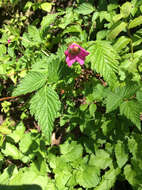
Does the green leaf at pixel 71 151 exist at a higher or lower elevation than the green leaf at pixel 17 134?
lower

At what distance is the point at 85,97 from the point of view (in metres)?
1.68

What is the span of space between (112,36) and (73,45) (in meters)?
0.28

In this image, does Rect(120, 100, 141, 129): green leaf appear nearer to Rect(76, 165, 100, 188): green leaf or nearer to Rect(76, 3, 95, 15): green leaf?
Rect(76, 165, 100, 188): green leaf

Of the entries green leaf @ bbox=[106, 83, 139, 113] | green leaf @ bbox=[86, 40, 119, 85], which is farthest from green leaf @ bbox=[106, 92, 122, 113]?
green leaf @ bbox=[86, 40, 119, 85]

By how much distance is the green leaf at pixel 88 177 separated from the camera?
1523 millimetres

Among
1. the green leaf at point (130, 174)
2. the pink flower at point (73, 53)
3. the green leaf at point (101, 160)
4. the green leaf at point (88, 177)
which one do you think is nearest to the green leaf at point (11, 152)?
the green leaf at point (88, 177)

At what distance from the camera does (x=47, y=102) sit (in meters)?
0.95

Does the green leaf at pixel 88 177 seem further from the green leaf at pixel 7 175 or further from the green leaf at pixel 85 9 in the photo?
the green leaf at pixel 85 9

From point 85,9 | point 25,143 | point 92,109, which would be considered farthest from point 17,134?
point 85,9

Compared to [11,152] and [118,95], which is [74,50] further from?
[11,152]

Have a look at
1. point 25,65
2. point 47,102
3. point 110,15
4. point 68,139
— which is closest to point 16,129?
point 68,139

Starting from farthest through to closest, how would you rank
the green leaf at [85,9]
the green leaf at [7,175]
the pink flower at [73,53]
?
the green leaf at [7,175], the green leaf at [85,9], the pink flower at [73,53]

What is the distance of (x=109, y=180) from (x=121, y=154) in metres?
0.28

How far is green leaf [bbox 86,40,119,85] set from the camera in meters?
0.96
